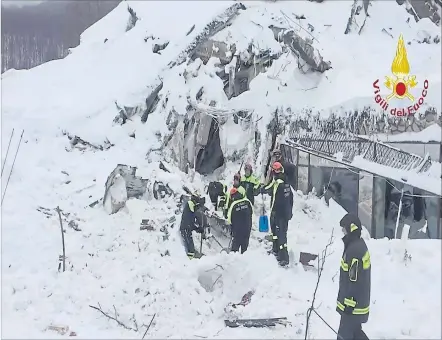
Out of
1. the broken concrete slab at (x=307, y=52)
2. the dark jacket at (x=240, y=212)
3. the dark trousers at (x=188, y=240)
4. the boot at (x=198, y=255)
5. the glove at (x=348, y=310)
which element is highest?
the broken concrete slab at (x=307, y=52)

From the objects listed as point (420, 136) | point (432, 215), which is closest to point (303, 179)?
point (420, 136)

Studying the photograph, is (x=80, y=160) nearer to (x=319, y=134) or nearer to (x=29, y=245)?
(x=29, y=245)

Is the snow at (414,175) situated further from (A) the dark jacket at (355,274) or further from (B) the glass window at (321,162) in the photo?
(A) the dark jacket at (355,274)

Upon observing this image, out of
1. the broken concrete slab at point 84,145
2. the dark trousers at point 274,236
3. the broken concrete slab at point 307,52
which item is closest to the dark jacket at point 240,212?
the dark trousers at point 274,236

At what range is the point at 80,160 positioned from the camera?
565 inches

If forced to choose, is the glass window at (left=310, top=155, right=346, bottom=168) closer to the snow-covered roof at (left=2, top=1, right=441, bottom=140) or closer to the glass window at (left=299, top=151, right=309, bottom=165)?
the glass window at (left=299, top=151, right=309, bottom=165)

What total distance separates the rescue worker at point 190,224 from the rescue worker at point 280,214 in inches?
53.1

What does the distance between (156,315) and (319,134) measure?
7284 mm

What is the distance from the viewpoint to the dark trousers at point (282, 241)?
8758 millimetres

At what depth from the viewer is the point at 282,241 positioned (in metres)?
8.80

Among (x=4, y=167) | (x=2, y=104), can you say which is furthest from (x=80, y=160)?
(x=2, y=104)

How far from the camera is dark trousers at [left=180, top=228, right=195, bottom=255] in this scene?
30.1 ft

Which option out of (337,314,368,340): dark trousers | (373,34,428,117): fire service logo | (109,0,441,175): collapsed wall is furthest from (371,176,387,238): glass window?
(337,314,368,340): dark trousers

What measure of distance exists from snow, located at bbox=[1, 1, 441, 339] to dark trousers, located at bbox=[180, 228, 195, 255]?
19 cm
